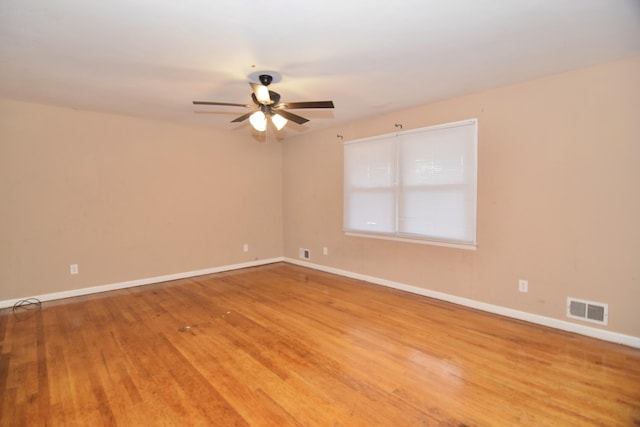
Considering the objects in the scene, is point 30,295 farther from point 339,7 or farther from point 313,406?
point 339,7

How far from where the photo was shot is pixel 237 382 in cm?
220

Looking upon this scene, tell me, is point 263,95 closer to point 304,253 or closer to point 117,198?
point 117,198

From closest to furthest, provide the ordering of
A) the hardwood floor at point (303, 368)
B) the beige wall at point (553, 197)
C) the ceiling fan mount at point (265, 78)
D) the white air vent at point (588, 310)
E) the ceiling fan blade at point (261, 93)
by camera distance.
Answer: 1. the hardwood floor at point (303, 368)
2. the ceiling fan blade at point (261, 93)
3. the beige wall at point (553, 197)
4. the white air vent at point (588, 310)
5. the ceiling fan mount at point (265, 78)

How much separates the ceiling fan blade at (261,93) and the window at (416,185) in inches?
79.2

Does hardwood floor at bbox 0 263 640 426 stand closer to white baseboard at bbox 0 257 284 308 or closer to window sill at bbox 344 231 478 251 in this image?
white baseboard at bbox 0 257 284 308

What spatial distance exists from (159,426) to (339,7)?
105 inches

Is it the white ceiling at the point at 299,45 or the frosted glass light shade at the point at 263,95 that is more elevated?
the white ceiling at the point at 299,45

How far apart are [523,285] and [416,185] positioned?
1583 mm

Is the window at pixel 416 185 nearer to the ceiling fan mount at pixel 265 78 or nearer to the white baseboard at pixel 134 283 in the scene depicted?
the ceiling fan mount at pixel 265 78

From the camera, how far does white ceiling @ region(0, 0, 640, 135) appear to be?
1.97 m

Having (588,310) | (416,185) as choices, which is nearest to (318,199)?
(416,185)

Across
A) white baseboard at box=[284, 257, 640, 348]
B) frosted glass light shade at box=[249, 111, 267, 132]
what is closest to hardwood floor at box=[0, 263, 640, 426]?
white baseboard at box=[284, 257, 640, 348]

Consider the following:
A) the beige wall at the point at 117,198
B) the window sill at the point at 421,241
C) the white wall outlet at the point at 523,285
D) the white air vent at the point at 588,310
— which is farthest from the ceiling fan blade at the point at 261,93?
the white air vent at the point at 588,310

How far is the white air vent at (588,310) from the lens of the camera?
111 inches
